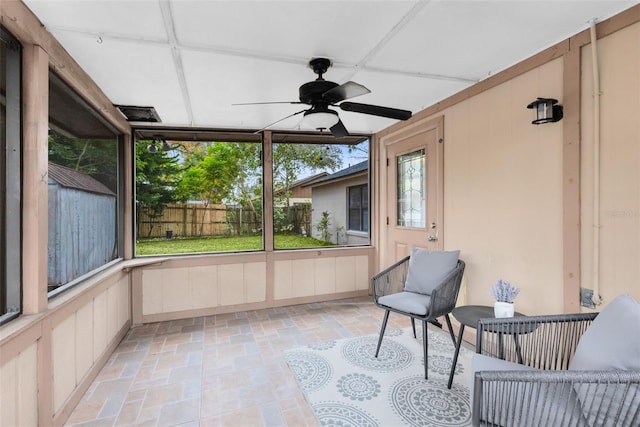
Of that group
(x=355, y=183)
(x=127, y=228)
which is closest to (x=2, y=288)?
(x=127, y=228)

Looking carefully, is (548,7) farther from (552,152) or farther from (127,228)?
(127,228)

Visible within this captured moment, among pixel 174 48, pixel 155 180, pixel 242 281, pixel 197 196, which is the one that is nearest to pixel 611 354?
pixel 174 48

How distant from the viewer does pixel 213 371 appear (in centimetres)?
249

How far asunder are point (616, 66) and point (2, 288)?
11.9ft

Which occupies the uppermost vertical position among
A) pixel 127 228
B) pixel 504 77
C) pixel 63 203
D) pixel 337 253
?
pixel 504 77

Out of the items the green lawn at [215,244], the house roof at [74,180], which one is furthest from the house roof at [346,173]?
the house roof at [74,180]

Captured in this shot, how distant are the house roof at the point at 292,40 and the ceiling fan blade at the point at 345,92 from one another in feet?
0.96

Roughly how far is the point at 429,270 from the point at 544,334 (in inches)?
43.6

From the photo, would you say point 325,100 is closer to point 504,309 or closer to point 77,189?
point 504,309

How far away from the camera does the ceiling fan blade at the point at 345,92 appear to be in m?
1.96

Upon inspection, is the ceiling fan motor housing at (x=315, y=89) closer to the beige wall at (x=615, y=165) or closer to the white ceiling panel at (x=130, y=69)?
the white ceiling panel at (x=130, y=69)

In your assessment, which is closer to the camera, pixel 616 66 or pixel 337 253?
pixel 616 66

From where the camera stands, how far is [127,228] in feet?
11.8

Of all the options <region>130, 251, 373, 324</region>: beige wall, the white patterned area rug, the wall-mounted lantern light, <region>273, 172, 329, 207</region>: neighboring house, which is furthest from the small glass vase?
<region>273, 172, 329, 207</region>: neighboring house
